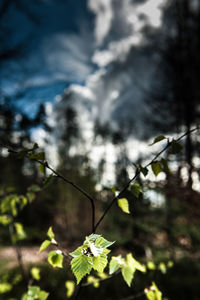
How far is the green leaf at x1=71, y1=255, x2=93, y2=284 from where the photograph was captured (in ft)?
1.27

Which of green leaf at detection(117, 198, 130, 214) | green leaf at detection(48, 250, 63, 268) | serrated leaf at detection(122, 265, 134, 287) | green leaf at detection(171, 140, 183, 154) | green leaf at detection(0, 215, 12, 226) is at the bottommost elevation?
serrated leaf at detection(122, 265, 134, 287)

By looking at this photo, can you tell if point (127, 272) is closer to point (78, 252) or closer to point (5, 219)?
point (78, 252)

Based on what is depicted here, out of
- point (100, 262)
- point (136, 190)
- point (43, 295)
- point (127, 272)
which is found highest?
point (136, 190)

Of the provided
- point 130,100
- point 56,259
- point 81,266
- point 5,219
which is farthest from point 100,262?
point 130,100

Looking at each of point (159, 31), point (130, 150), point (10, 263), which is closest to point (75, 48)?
point (159, 31)

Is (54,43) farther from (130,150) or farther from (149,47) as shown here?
(130,150)

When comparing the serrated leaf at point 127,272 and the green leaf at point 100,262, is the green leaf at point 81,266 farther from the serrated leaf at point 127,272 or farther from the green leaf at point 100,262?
the serrated leaf at point 127,272

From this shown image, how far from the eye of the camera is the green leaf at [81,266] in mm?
387

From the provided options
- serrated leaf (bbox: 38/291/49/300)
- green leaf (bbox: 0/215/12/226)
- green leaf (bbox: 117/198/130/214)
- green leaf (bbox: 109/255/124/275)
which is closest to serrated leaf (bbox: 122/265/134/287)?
green leaf (bbox: 109/255/124/275)

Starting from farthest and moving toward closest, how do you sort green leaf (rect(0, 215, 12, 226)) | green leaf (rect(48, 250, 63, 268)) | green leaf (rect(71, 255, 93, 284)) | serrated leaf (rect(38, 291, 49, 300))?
green leaf (rect(0, 215, 12, 226))
serrated leaf (rect(38, 291, 49, 300))
green leaf (rect(48, 250, 63, 268))
green leaf (rect(71, 255, 93, 284))

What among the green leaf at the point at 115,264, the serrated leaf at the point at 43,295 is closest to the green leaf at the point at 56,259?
the green leaf at the point at 115,264

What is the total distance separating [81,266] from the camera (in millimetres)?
397

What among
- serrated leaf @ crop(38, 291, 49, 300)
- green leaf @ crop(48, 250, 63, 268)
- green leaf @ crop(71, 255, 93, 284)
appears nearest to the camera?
green leaf @ crop(71, 255, 93, 284)

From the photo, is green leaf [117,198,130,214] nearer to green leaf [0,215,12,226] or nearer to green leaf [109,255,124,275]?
green leaf [109,255,124,275]
